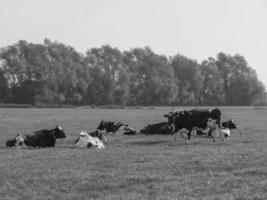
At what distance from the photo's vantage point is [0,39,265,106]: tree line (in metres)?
108

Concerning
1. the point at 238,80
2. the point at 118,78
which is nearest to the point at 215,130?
the point at 118,78

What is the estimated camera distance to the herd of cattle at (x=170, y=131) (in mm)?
19531

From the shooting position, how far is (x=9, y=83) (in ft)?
358

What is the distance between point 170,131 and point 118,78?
9557 cm

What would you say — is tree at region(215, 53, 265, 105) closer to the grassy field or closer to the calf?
the calf

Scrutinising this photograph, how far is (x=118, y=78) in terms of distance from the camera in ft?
397

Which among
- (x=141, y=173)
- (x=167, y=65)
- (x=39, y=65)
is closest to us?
(x=141, y=173)

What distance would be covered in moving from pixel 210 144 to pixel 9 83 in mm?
95372

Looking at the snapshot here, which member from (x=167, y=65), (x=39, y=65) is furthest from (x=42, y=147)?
(x=167, y=65)

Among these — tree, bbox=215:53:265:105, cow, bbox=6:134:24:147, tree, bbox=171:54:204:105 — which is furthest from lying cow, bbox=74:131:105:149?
tree, bbox=215:53:265:105

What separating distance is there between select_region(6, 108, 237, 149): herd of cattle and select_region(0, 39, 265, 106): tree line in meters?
81.8

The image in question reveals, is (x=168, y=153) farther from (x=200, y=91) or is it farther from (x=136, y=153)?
(x=200, y=91)

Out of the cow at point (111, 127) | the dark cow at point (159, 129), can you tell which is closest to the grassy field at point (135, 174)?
the dark cow at point (159, 129)

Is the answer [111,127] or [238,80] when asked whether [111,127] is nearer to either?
[111,127]
